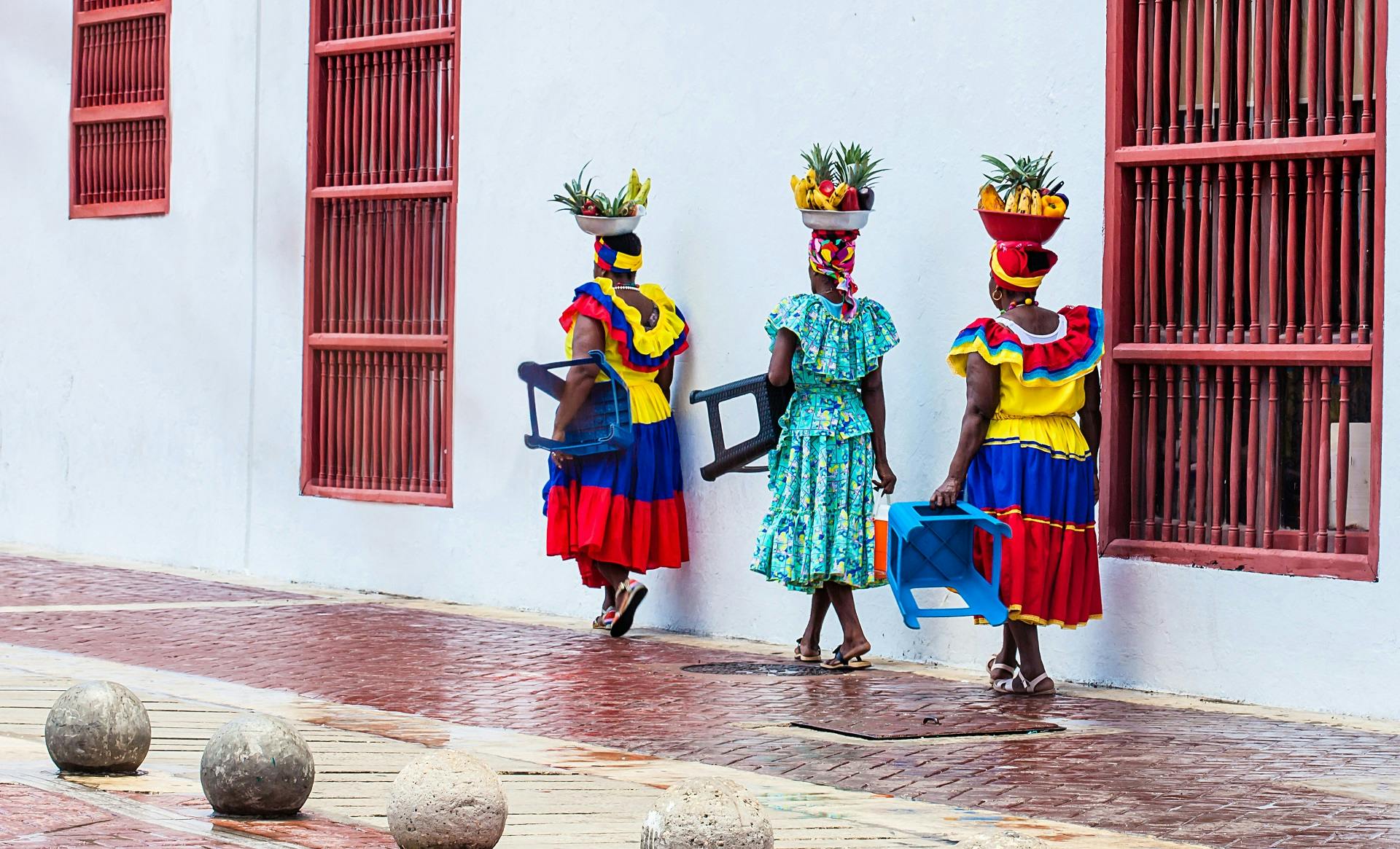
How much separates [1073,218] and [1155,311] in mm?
569

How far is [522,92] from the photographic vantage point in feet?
41.5

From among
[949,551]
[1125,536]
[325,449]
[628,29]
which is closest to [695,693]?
[949,551]

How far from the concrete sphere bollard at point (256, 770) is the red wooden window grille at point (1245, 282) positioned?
4.53 meters

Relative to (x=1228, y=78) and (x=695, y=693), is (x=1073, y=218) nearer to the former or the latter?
(x=1228, y=78)

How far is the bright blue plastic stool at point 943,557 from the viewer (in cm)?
902

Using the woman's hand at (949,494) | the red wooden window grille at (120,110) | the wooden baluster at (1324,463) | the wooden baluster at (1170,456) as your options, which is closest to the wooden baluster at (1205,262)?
the wooden baluster at (1170,456)

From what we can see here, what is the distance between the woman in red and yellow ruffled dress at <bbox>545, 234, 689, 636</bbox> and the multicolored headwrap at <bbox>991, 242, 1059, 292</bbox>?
2.51 m

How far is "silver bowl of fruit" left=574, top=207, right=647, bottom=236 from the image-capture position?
11344 mm

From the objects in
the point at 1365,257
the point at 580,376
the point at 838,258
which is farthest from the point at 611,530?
the point at 1365,257

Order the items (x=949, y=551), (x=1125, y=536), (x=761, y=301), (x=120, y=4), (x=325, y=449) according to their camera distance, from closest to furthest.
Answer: (x=949, y=551)
(x=1125, y=536)
(x=761, y=301)
(x=325, y=449)
(x=120, y=4)

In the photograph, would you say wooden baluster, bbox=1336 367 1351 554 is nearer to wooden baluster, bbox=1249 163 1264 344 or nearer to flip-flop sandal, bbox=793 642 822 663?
wooden baluster, bbox=1249 163 1264 344

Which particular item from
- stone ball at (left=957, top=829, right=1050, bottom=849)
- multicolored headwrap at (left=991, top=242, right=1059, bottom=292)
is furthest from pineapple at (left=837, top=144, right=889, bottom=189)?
stone ball at (left=957, top=829, right=1050, bottom=849)

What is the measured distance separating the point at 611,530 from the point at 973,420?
2.69m

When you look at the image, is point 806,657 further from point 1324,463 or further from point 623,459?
point 1324,463
